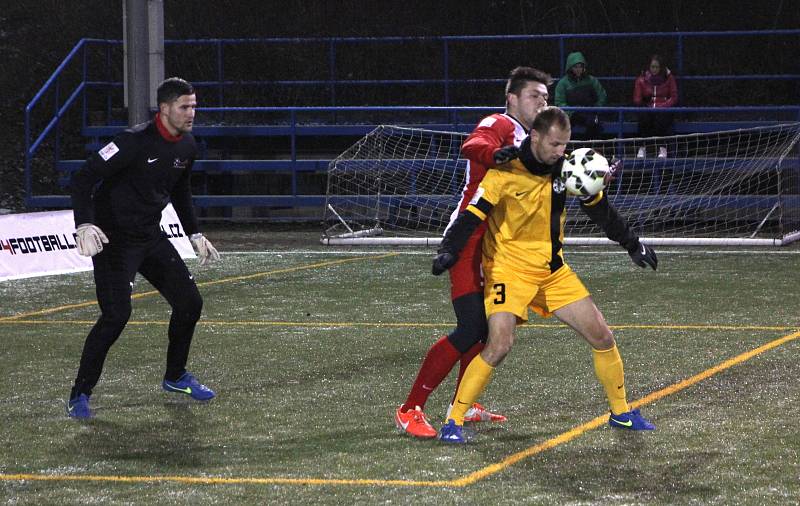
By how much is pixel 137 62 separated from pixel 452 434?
447 inches

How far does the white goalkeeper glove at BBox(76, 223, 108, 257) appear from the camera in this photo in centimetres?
661

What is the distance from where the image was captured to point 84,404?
6.88 m

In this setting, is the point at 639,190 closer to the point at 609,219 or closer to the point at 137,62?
the point at 137,62

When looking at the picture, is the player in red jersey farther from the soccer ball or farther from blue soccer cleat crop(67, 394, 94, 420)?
blue soccer cleat crop(67, 394, 94, 420)

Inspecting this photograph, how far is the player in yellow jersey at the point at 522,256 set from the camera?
596 cm

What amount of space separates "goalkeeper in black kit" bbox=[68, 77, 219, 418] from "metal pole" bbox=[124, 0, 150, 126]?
935 cm

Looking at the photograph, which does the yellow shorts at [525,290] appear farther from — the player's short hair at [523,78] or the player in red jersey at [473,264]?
the player's short hair at [523,78]

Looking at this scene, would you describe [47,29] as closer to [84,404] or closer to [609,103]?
[609,103]

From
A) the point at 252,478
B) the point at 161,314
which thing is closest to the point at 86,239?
the point at 252,478

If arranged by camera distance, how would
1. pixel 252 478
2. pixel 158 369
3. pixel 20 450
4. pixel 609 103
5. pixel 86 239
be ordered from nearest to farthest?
pixel 252 478, pixel 20 450, pixel 86 239, pixel 158 369, pixel 609 103

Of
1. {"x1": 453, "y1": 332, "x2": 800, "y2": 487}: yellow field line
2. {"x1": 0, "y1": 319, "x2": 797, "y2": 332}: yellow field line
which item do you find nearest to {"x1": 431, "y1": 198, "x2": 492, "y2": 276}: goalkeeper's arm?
{"x1": 453, "y1": 332, "x2": 800, "y2": 487}: yellow field line

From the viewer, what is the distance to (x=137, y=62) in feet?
54.1

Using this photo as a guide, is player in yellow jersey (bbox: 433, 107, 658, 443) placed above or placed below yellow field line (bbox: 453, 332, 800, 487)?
above

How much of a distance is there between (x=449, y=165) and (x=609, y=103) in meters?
6.82
